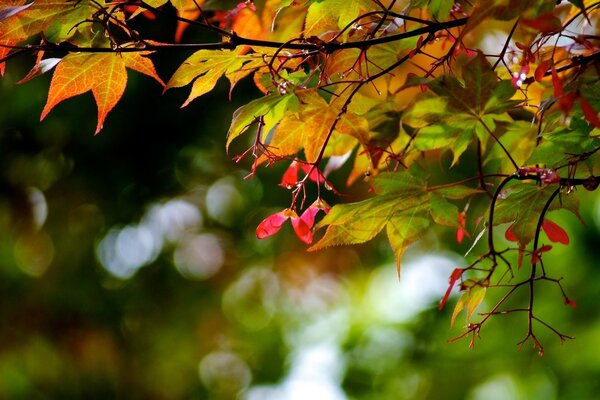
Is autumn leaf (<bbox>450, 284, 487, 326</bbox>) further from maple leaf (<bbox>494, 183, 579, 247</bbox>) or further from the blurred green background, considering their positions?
the blurred green background

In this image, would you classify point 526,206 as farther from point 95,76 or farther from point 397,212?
point 95,76

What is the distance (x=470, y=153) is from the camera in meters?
3.46

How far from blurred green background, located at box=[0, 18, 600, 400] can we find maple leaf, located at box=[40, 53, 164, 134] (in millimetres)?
2493

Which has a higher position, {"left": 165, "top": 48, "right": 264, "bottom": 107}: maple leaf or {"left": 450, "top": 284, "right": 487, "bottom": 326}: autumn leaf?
{"left": 165, "top": 48, "right": 264, "bottom": 107}: maple leaf

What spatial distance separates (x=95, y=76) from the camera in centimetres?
79

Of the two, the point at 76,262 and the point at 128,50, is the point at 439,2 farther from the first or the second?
the point at 76,262

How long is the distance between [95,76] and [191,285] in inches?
129

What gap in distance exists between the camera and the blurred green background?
348 centimetres

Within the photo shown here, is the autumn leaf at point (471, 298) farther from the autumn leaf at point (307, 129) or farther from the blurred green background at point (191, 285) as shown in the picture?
the blurred green background at point (191, 285)

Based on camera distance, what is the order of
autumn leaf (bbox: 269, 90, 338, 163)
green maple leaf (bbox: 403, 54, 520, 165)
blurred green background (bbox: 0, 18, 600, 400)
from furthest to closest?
blurred green background (bbox: 0, 18, 600, 400) < autumn leaf (bbox: 269, 90, 338, 163) < green maple leaf (bbox: 403, 54, 520, 165)

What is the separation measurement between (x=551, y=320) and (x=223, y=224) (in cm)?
170

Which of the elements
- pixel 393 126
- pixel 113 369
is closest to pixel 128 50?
pixel 393 126

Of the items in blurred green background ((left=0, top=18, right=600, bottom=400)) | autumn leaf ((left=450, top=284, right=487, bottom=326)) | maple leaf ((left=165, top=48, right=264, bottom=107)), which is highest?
maple leaf ((left=165, top=48, right=264, bottom=107))

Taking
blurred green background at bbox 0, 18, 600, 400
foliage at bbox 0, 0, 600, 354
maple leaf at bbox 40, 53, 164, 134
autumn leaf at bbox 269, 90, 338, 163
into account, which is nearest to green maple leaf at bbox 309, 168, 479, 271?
foliage at bbox 0, 0, 600, 354
